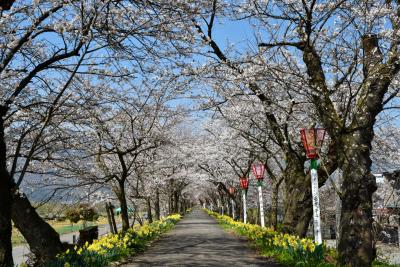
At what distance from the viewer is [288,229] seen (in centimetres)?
1166

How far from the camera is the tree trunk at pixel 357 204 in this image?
6.77 meters

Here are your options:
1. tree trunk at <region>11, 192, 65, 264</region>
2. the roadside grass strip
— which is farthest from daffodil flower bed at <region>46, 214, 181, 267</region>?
the roadside grass strip

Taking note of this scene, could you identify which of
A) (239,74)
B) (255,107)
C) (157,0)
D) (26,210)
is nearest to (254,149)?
(255,107)

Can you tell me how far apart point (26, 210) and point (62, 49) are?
464cm

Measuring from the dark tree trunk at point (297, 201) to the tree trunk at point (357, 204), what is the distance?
13.0 ft

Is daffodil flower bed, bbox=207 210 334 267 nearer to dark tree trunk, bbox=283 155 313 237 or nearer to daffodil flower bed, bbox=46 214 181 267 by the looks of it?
dark tree trunk, bbox=283 155 313 237

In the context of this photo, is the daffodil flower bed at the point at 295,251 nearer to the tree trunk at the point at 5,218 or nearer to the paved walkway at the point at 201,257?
the paved walkway at the point at 201,257

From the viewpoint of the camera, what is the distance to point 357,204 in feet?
22.4

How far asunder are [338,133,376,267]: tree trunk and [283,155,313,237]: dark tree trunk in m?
3.98

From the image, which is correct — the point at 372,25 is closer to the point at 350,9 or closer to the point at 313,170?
the point at 350,9

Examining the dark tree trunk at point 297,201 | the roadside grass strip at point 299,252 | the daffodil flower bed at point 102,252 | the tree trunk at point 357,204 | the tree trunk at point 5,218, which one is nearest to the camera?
the tree trunk at point 5,218

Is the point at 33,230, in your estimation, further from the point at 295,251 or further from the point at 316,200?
the point at 316,200

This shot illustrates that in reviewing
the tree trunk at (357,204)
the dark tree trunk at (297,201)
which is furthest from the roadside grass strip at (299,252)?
the tree trunk at (357,204)

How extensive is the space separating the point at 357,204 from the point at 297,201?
431 centimetres
